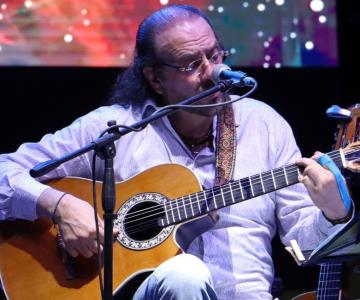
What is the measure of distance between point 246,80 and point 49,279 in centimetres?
105

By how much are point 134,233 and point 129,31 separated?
1.61 meters

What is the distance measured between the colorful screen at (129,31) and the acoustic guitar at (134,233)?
132 centimetres

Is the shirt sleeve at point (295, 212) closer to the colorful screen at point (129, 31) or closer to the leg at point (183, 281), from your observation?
the leg at point (183, 281)

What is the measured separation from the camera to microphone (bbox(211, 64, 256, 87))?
8.09 ft

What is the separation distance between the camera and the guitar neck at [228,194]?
2.68 meters

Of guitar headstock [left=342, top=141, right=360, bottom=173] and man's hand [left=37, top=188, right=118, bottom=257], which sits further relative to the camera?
man's hand [left=37, top=188, right=118, bottom=257]

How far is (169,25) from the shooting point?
124 inches

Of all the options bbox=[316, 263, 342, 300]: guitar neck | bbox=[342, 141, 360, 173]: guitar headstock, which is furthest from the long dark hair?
bbox=[316, 263, 342, 300]: guitar neck

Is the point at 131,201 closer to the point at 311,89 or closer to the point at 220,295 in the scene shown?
the point at 220,295

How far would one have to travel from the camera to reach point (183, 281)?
2311 millimetres

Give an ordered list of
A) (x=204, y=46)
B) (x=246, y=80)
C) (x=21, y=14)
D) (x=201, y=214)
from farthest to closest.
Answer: (x=21, y=14) < (x=204, y=46) < (x=201, y=214) < (x=246, y=80)

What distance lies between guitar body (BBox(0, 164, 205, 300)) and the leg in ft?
1.19

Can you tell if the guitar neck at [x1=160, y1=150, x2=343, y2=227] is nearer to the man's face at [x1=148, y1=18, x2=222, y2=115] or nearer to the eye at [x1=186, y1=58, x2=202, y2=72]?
the man's face at [x1=148, y1=18, x2=222, y2=115]

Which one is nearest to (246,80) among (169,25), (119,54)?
(169,25)
